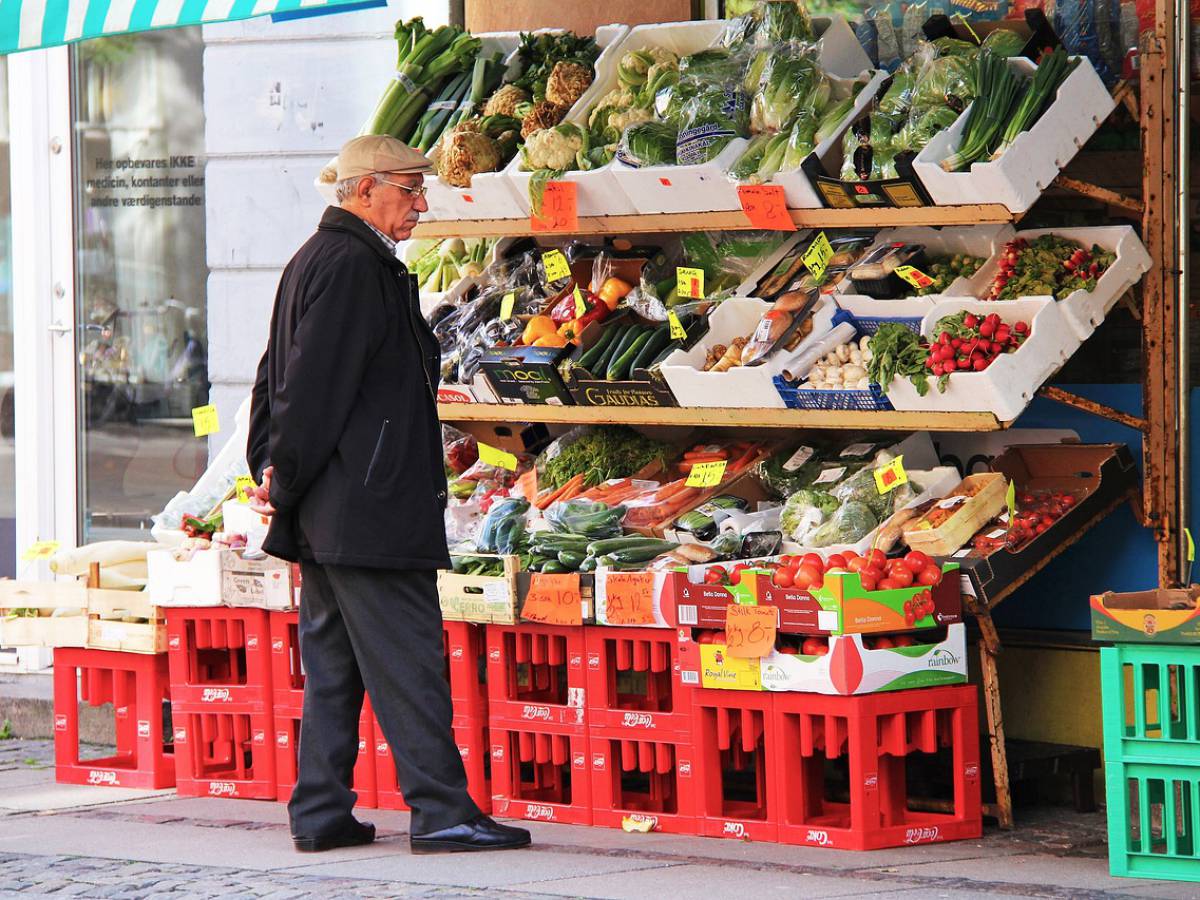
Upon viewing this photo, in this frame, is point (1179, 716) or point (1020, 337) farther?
point (1020, 337)

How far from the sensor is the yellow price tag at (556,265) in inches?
304

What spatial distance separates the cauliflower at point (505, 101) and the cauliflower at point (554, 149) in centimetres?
42

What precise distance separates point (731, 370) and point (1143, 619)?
5.43 feet

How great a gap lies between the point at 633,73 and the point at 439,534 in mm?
2270

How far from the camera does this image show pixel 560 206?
23.6 feet

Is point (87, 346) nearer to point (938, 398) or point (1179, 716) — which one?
point (938, 398)

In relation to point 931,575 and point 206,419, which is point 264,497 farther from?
point 206,419

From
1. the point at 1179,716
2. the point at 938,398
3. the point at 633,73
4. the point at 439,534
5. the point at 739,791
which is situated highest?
the point at 633,73

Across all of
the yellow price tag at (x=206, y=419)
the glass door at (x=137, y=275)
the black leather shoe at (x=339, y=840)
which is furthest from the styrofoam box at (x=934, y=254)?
the glass door at (x=137, y=275)

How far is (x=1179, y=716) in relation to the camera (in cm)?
571

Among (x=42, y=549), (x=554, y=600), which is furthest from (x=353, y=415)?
(x=42, y=549)

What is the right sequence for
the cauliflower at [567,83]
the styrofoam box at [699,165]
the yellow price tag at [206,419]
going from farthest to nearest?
1. the yellow price tag at [206,419]
2. the cauliflower at [567,83]
3. the styrofoam box at [699,165]

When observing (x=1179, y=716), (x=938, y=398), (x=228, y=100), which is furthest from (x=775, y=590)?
(x=228, y=100)

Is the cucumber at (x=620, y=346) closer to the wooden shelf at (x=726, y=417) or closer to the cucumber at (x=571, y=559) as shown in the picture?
the wooden shelf at (x=726, y=417)
